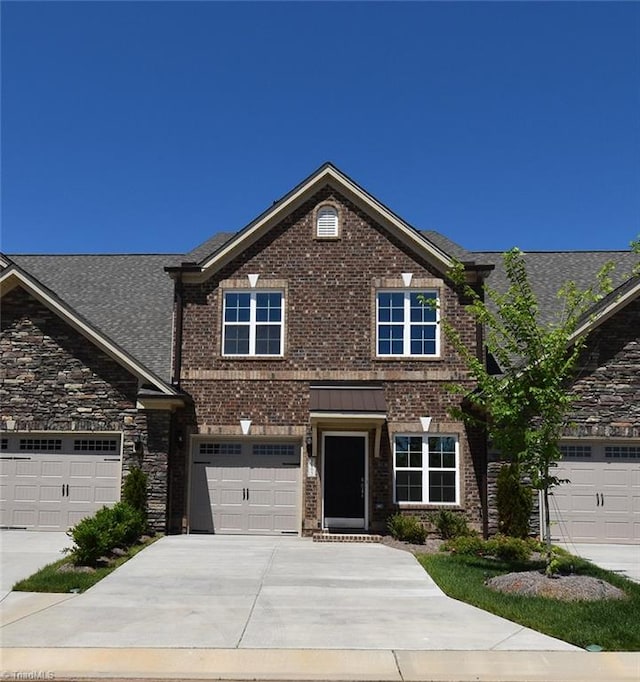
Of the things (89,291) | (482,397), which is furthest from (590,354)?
(89,291)

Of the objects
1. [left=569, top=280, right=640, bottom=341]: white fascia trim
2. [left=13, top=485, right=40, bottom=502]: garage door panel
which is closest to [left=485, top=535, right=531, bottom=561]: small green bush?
[left=569, top=280, right=640, bottom=341]: white fascia trim

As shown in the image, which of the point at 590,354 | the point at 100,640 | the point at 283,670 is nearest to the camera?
the point at 283,670

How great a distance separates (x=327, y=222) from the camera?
1903 centimetres

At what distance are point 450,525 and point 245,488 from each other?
5097mm

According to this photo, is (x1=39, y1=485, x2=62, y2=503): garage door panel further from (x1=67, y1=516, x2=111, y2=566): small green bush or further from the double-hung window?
the double-hung window

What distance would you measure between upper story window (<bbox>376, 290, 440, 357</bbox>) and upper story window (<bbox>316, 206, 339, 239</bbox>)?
2039 millimetres

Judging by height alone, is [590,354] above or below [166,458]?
above

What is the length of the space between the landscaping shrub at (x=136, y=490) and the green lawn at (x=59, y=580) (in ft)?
11.8

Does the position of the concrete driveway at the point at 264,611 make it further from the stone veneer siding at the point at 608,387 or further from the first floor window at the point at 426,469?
the stone veneer siding at the point at 608,387

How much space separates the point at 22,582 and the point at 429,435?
389 inches

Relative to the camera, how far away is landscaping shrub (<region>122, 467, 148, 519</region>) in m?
17.1

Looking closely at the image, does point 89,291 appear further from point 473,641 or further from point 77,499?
point 473,641

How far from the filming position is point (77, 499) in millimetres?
18000

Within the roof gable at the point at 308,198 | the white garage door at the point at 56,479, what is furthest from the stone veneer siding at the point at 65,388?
the roof gable at the point at 308,198
